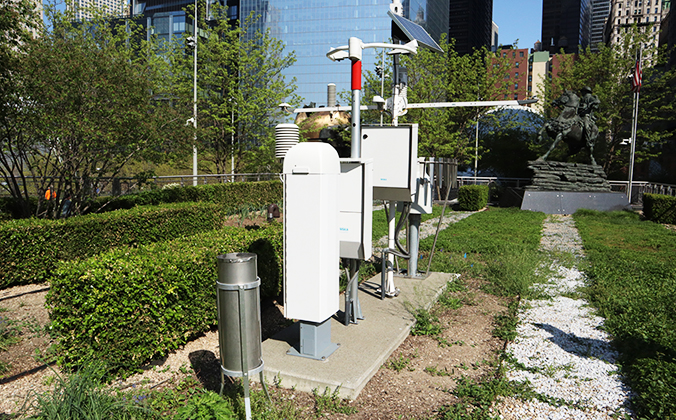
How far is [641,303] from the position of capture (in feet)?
21.3

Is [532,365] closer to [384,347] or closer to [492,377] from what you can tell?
[492,377]

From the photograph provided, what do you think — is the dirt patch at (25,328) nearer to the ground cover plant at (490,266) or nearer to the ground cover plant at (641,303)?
the ground cover plant at (490,266)

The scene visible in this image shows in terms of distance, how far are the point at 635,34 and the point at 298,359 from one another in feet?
112

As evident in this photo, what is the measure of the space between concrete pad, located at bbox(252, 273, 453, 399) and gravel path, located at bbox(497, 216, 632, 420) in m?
1.27

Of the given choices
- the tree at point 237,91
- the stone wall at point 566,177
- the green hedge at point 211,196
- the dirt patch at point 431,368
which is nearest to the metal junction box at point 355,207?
the dirt patch at point 431,368

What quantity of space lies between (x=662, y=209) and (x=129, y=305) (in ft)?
62.8

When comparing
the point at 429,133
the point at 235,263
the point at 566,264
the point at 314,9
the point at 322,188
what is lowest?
the point at 566,264

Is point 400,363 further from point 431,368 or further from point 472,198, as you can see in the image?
point 472,198

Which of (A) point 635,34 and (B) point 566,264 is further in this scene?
(A) point 635,34

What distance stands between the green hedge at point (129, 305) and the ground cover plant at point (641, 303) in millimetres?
4486

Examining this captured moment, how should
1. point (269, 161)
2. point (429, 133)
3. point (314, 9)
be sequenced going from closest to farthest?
point (269, 161) → point (429, 133) → point (314, 9)

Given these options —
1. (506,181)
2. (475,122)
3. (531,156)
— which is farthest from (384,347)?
(531,156)

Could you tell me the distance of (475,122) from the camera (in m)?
30.9

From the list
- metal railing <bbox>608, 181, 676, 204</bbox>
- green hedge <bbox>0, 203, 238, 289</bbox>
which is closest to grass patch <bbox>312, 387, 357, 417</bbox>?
green hedge <bbox>0, 203, 238, 289</bbox>
